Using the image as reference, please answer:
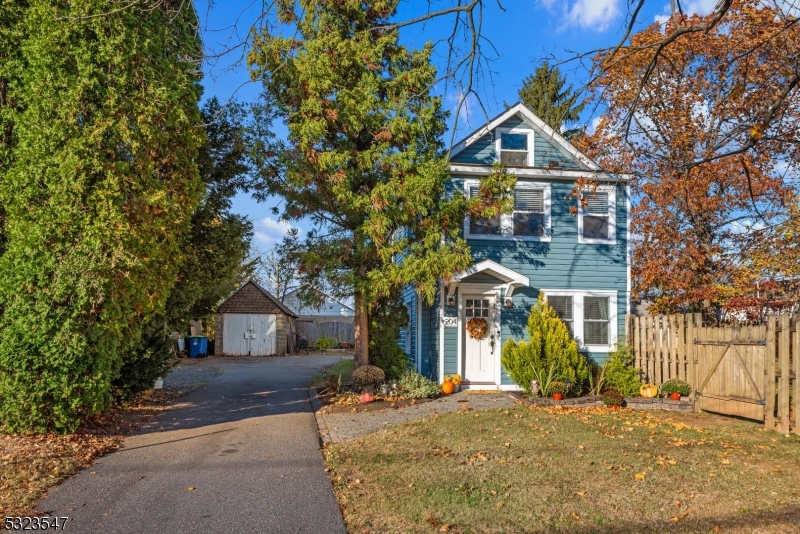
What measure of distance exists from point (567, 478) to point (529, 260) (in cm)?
811

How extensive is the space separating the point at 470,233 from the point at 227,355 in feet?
60.9

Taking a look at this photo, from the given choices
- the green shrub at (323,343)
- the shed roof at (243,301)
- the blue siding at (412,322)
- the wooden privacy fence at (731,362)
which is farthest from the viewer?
the green shrub at (323,343)

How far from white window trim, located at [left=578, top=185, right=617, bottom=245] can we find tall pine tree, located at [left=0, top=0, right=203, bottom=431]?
30.2 feet

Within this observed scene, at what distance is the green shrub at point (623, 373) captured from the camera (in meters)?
12.8

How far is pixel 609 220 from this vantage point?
14.3 m

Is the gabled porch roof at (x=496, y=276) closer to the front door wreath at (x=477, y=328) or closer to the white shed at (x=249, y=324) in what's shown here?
the front door wreath at (x=477, y=328)

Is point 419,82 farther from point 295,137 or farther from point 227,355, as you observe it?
point 227,355

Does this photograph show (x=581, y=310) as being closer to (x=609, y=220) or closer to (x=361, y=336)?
(x=609, y=220)

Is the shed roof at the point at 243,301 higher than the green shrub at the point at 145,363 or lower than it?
higher

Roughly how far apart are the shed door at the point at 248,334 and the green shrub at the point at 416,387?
17642 millimetres

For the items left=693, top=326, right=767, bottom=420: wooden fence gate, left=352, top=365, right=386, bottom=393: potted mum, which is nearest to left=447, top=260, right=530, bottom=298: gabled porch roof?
left=352, top=365, right=386, bottom=393: potted mum

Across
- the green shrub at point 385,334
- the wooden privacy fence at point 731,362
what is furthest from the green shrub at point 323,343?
the wooden privacy fence at point 731,362

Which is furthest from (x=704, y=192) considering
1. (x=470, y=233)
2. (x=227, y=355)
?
(x=227, y=355)

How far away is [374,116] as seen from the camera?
40.6ft
